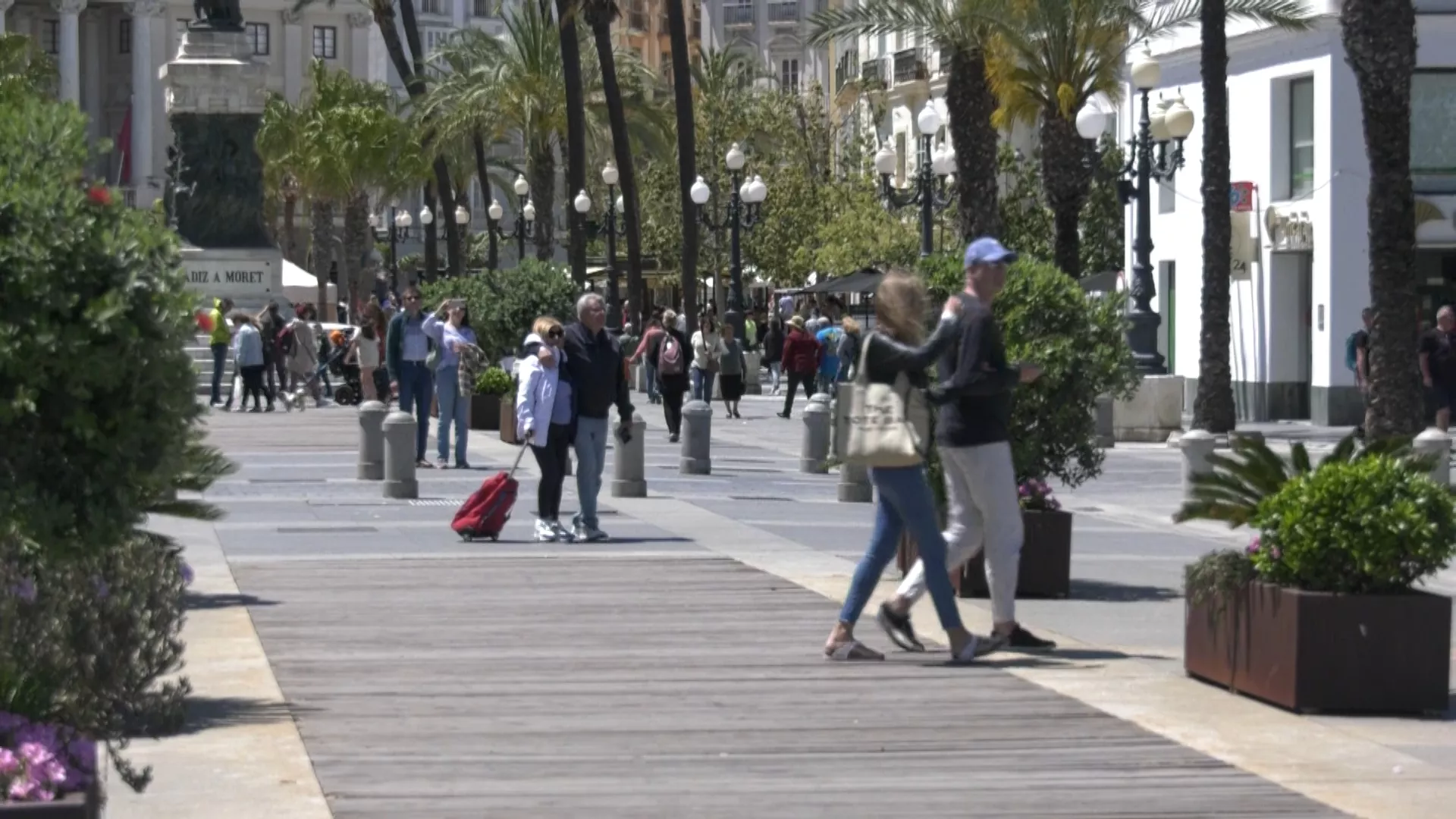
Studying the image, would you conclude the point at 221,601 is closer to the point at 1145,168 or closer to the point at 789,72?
the point at 1145,168

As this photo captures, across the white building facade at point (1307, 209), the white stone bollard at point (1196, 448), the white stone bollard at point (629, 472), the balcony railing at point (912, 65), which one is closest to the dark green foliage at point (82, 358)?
the white stone bollard at point (1196, 448)

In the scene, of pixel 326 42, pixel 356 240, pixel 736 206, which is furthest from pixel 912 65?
pixel 326 42

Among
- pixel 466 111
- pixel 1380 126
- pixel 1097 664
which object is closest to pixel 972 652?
pixel 1097 664

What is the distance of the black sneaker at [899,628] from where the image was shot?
11.5m

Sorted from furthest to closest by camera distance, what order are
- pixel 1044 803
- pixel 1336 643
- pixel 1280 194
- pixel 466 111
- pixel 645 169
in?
pixel 645 169
pixel 466 111
pixel 1280 194
pixel 1336 643
pixel 1044 803

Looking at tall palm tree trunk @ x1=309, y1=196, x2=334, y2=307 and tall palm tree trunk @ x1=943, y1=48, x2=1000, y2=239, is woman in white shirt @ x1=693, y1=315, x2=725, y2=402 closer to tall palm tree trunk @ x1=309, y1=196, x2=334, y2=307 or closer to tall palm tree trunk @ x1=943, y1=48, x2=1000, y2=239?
tall palm tree trunk @ x1=943, y1=48, x2=1000, y2=239

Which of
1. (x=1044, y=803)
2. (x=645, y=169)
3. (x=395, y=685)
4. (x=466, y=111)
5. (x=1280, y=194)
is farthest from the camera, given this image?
(x=645, y=169)

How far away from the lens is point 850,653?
11.4 m

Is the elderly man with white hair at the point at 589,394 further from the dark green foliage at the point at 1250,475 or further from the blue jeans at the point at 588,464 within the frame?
the dark green foliage at the point at 1250,475

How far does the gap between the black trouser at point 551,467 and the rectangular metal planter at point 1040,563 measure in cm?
420

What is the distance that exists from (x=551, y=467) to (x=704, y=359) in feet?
76.4

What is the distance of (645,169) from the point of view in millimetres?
84250

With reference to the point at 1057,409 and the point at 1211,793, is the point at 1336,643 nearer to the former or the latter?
the point at 1211,793

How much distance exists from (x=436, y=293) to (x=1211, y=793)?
31813 mm
